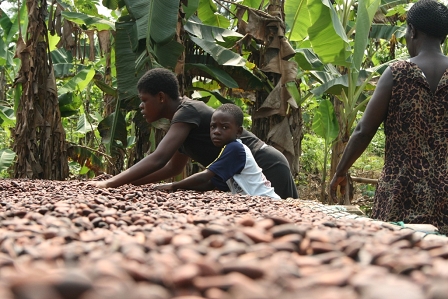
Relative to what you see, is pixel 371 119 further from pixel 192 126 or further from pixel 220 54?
pixel 220 54

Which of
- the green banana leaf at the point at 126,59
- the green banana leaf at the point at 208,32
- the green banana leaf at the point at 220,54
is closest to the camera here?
the green banana leaf at the point at 126,59

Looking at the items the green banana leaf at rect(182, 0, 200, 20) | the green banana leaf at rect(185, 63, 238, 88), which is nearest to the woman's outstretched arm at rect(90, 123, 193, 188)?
the green banana leaf at rect(185, 63, 238, 88)

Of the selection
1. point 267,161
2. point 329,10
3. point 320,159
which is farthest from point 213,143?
point 320,159

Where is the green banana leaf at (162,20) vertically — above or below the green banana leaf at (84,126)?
above

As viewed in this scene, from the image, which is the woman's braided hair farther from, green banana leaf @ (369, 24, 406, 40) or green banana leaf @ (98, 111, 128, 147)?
green banana leaf @ (369, 24, 406, 40)

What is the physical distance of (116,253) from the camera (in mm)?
1054

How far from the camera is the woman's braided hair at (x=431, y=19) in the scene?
2.40 m

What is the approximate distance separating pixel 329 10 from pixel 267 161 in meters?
2.36

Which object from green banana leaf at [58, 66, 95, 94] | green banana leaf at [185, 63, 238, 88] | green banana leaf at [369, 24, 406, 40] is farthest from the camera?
green banana leaf at [369, 24, 406, 40]

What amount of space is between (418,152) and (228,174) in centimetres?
104

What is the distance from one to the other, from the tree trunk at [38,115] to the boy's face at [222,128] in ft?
8.84

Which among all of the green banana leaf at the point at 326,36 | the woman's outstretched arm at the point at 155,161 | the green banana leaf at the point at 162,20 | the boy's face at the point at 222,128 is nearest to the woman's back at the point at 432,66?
the boy's face at the point at 222,128

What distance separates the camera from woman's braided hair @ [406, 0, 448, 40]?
2.40m

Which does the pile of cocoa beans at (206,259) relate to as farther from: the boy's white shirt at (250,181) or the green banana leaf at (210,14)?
the green banana leaf at (210,14)
